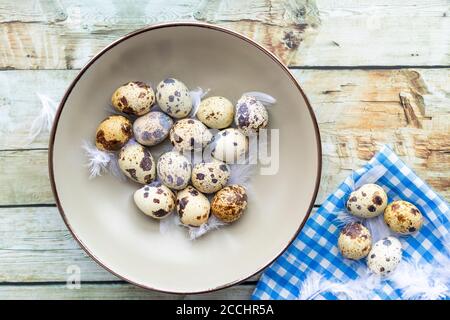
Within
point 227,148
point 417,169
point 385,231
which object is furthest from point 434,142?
point 227,148

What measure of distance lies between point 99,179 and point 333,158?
0.38 meters

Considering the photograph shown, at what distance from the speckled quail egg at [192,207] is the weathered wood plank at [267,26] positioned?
0.87ft

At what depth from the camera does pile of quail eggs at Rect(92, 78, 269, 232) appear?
900 mm

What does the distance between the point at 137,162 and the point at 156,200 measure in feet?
0.21

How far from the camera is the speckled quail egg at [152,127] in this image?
2.95 feet

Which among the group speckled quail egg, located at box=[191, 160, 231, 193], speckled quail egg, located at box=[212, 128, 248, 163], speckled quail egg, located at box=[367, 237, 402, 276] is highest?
speckled quail egg, located at box=[212, 128, 248, 163]

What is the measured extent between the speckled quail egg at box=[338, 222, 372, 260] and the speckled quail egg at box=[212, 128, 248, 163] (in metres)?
0.21

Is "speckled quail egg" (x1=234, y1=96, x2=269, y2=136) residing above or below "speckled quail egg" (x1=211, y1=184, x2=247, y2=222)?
above

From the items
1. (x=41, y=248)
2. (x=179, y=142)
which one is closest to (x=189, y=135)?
(x=179, y=142)

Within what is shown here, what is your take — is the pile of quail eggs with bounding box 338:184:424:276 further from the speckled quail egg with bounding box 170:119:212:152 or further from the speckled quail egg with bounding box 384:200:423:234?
the speckled quail egg with bounding box 170:119:212:152

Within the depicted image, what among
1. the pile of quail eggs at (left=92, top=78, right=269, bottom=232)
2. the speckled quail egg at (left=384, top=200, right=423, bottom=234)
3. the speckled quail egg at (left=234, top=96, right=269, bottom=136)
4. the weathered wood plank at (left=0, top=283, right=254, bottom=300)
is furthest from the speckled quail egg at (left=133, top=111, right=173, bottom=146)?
the speckled quail egg at (left=384, top=200, right=423, bottom=234)

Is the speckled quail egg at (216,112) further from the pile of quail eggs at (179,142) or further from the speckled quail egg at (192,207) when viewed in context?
the speckled quail egg at (192,207)

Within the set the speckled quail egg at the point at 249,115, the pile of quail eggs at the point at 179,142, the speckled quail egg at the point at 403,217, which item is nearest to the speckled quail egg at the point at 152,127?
the pile of quail eggs at the point at 179,142
